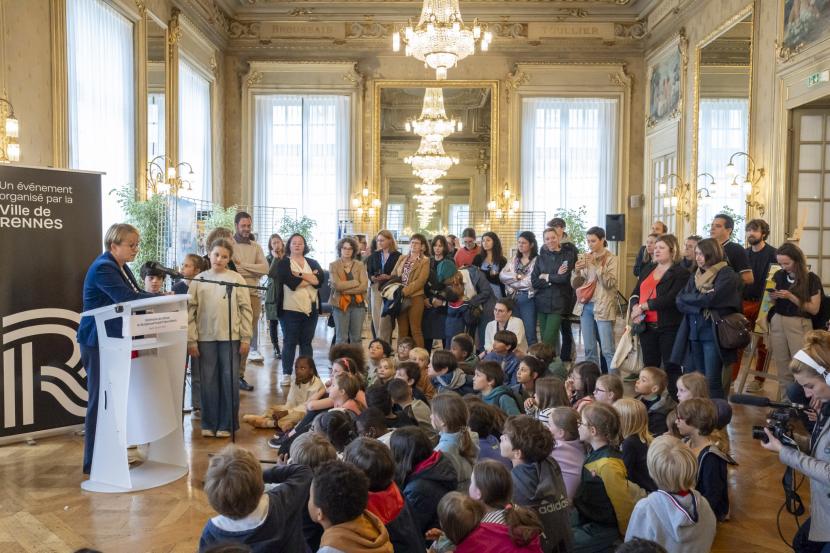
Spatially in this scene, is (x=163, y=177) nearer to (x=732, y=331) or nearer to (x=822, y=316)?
(x=732, y=331)

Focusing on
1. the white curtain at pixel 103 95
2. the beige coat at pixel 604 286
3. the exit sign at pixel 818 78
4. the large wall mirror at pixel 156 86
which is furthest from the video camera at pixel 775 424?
the large wall mirror at pixel 156 86

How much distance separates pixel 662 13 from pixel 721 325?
393 inches

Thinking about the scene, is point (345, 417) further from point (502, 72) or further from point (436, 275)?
point (502, 72)

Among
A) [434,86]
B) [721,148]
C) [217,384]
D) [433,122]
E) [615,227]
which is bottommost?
[217,384]

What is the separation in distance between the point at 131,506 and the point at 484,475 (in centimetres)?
247

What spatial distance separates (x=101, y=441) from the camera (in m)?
4.50

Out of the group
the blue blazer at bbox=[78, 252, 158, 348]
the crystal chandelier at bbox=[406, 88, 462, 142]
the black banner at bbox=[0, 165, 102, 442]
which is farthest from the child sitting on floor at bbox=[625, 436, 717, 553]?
the crystal chandelier at bbox=[406, 88, 462, 142]

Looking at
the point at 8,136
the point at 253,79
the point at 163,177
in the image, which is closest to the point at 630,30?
the point at 253,79

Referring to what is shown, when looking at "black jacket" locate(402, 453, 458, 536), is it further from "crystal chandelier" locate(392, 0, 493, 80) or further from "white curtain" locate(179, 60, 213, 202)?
"white curtain" locate(179, 60, 213, 202)

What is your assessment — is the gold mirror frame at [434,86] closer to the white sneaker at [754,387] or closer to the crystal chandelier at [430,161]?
the crystal chandelier at [430,161]

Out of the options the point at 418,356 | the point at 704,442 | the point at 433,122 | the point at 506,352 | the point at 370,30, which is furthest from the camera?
the point at 370,30

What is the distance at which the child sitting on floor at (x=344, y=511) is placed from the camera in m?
2.28

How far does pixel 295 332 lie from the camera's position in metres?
7.24

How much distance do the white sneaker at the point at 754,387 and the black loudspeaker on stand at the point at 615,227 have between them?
668 centimetres
